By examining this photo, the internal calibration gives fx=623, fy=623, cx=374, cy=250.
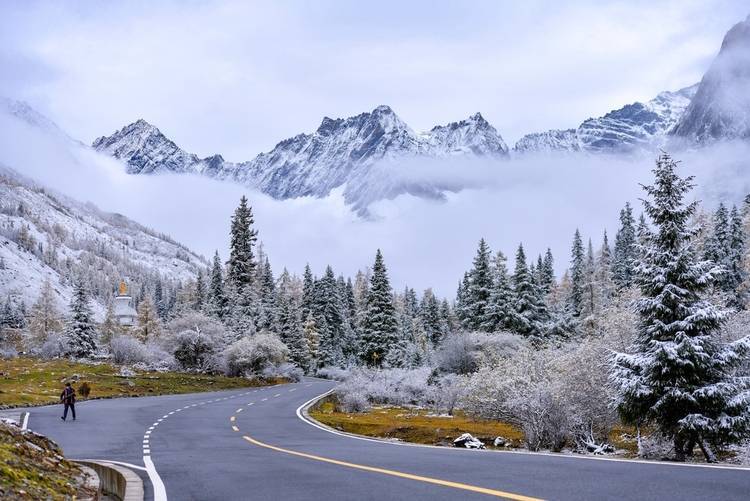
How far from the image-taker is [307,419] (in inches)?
1111

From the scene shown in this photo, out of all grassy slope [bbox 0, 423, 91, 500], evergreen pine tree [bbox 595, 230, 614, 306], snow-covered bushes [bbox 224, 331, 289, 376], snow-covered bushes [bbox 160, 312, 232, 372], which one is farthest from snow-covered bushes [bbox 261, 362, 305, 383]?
grassy slope [bbox 0, 423, 91, 500]

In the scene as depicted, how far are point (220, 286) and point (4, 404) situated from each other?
163 feet

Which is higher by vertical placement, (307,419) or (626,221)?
(626,221)

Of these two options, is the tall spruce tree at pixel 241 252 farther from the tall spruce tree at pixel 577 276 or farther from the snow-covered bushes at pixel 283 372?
the tall spruce tree at pixel 577 276

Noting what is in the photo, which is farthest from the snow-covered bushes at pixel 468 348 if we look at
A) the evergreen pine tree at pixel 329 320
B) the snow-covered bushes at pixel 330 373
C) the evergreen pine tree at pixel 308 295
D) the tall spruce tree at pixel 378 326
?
the evergreen pine tree at pixel 308 295

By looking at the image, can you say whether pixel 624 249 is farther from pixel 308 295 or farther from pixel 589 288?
pixel 308 295

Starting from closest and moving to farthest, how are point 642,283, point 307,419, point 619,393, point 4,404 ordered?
point 619,393 < point 642,283 < point 307,419 < point 4,404

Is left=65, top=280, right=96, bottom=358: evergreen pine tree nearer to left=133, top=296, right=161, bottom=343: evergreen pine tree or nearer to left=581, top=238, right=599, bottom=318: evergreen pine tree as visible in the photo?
left=133, top=296, right=161, bottom=343: evergreen pine tree

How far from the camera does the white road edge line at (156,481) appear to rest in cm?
928

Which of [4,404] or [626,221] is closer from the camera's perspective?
[4,404]

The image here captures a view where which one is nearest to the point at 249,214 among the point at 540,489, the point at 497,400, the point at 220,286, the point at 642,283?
the point at 220,286

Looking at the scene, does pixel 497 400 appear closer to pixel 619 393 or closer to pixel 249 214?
pixel 619 393

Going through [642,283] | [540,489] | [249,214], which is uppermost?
[249,214]

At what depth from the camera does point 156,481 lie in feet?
36.1
